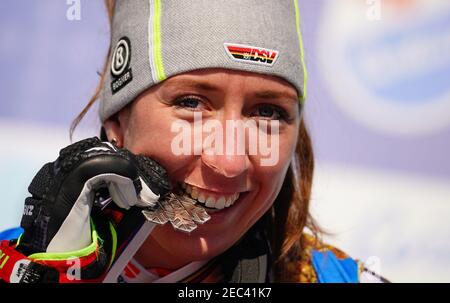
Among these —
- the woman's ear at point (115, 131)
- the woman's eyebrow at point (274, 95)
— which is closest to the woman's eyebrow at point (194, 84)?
the woman's eyebrow at point (274, 95)

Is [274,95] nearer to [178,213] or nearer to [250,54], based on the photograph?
[250,54]

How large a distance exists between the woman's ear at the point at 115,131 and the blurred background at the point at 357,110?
581 mm

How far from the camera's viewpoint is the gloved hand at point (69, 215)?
885 millimetres

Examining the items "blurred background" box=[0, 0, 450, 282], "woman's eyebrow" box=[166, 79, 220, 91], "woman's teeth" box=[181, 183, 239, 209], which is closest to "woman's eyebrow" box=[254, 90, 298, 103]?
"woman's eyebrow" box=[166, 79, 220, 91]

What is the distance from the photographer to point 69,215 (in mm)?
887

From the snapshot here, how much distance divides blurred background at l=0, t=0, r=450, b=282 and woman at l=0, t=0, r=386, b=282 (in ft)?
2.09

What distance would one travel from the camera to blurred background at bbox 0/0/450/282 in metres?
1.96

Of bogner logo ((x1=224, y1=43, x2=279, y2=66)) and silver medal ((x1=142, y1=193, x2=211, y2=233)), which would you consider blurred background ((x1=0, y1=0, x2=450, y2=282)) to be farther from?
silver medal ((x1=142, y1=193, x2=211, y2=233))

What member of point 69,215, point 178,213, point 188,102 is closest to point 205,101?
point 188,102

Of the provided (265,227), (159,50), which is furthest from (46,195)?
(265,227)

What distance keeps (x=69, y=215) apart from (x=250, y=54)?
1.68ft

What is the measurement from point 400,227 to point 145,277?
1295 millimetres

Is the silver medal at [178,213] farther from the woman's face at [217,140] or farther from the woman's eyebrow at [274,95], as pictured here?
the woman's eyebrow at [274,95]

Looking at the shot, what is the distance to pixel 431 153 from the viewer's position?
2.38 metres
